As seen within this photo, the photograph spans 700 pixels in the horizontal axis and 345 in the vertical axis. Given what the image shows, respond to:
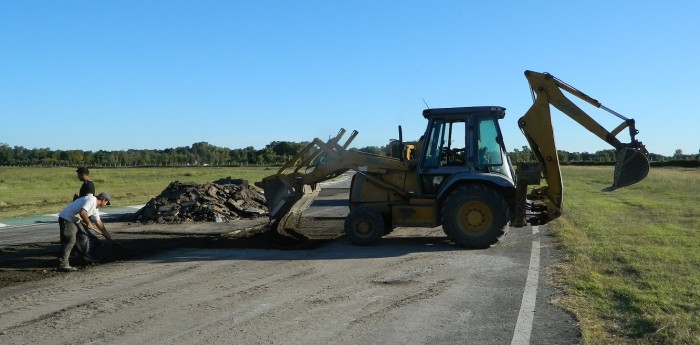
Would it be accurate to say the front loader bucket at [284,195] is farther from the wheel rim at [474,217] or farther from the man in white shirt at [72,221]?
the man in white shirt at [72,221]

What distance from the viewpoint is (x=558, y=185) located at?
1298 cm

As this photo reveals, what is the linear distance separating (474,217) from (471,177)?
77 cm

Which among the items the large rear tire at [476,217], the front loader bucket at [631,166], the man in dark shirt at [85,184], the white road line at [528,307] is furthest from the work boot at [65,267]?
the front loader bucket at [631,166]

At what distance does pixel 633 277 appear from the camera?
9.15 metres

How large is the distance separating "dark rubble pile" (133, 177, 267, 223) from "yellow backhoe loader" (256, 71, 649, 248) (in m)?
6.51

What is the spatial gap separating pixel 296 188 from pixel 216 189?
28.3 feet

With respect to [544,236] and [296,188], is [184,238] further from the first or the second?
[544,236]

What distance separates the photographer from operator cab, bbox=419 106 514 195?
1291cm

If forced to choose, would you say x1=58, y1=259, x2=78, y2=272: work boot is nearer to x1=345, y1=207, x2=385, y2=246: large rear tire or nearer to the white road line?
x1=345, y1=207, x2=385, y2=246: large rear tire

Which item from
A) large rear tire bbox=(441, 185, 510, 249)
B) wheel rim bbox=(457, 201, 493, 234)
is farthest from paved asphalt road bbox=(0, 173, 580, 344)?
wheel rim bbox=(457, 201, 493, 234)

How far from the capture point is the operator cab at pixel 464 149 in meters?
12.9

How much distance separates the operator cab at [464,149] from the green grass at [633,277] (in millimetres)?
2180

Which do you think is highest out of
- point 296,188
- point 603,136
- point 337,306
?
point 603,136

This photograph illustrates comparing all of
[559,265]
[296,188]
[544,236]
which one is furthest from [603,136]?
[296,188]
